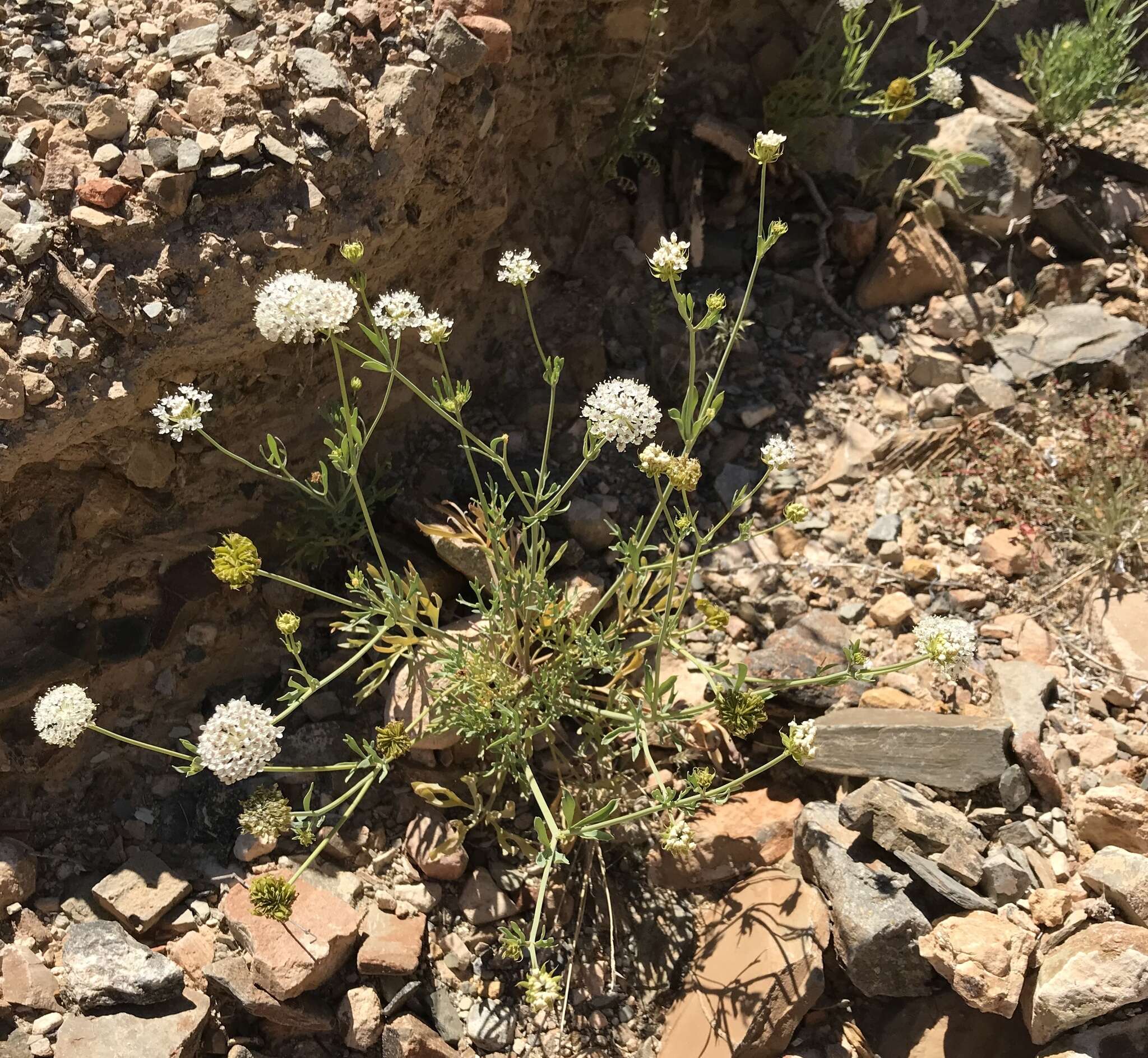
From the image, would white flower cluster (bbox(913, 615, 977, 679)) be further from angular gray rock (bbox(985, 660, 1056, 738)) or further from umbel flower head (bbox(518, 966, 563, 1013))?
umbel flower head (bbox(518, 966, 563, 1013))

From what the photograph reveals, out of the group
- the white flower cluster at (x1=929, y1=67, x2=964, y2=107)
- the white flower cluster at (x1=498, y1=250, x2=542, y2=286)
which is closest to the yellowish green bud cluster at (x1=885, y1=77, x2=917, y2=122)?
the white flower cluster at (x1=929, y1=67, x2=964, y2=107)

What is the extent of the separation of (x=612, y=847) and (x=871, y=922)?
1.22m

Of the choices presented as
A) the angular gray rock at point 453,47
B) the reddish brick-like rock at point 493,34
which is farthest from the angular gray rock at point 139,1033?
the reddish brick-like rock at point 493,34

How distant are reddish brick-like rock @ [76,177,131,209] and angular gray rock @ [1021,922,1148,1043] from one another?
4.62 metres

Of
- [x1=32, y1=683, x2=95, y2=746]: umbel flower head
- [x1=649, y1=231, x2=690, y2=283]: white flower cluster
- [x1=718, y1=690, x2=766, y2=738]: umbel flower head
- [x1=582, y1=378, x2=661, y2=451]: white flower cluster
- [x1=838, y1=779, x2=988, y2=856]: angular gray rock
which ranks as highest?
[x1=649, y1=231, x2=690, y2=283]: white flower cluster

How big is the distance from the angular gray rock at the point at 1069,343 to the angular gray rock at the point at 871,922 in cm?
313

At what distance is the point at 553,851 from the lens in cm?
345

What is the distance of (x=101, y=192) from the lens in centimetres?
386

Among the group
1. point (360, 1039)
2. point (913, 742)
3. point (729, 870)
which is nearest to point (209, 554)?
point (360, 1039)

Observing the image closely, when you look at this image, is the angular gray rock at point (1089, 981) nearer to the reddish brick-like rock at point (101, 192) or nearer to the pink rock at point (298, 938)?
the pink rock at point (298, 938)

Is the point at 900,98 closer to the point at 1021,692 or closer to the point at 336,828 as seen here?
the point at 1021,692

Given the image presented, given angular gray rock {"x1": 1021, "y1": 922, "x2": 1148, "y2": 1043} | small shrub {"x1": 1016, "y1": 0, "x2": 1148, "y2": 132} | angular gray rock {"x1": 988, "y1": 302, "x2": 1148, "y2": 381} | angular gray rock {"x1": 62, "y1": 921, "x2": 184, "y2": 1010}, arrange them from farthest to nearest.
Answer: small shrub {"x1": 1016, "y1": 0, "x2": 1148, "y2": 132} → angular gray rock {"x1": 988, "y1": 302, "x2": 1148, "y2": 381} → angular gray rock {"x1": 62, "y1": 921, "x2": 184, "y2": 1010} → angular gray rock {"x1": 1021, "y1": 922, "x2": 1148, "y2": 1043}

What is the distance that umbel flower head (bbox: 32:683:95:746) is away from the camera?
354 cm

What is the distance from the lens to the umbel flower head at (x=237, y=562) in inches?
138
